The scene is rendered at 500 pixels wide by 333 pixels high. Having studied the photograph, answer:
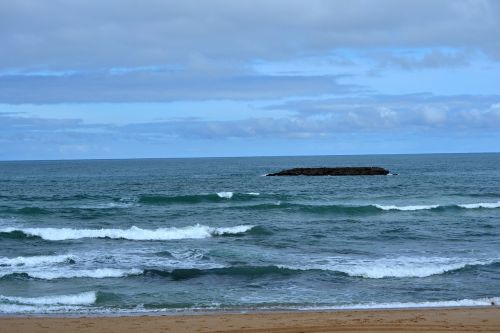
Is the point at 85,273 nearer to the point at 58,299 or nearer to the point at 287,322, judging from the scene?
the point at 58,299

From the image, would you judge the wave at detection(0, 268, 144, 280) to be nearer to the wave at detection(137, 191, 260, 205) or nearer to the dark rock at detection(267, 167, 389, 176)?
the wave at detection(137, 191, 260, 205)

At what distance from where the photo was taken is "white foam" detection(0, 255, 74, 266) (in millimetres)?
19269

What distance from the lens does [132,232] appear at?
26.7 metres

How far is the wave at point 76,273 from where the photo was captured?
1727 cm

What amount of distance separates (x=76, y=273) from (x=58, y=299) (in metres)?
2.92

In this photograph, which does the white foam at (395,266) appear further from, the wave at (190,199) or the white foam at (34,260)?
the wave at (190,199)

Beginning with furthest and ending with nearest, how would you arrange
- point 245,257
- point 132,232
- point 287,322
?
point 132,232 < point 245,257 < point 287,322

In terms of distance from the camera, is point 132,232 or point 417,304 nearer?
point 417,304

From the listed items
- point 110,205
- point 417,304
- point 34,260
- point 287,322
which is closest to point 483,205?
point 110,205

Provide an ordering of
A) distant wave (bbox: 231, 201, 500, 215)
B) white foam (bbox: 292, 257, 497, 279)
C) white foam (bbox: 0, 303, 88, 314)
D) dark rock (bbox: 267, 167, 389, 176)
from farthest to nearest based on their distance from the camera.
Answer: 1. dark rock (bbox: 267, 167, 389, 176)
2. distant wave (bbox: 231, 201, 500, 215)
3. white foam (bbox: 292, 257, 497, 279)
4. white foam (bbox: 0, 303, 88, 314)

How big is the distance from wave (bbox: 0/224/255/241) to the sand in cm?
1309

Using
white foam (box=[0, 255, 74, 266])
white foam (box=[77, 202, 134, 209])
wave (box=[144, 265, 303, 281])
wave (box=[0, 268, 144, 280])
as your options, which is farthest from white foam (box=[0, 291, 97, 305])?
white foam (box=[77, 202, 134, 209])

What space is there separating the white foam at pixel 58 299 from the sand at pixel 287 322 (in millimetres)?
1854

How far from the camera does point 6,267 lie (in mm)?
18766
